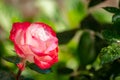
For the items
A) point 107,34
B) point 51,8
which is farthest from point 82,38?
point 51,8

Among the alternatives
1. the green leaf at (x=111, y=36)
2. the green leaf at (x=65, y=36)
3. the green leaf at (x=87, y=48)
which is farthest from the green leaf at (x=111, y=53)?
the green leaf at (x=87, y=48)

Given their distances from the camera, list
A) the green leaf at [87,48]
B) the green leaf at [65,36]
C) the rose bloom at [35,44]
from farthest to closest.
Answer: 1. the green leaf at [87,48]
2. the green leaf at [65,36]
3. the rose bloom at [35,44]

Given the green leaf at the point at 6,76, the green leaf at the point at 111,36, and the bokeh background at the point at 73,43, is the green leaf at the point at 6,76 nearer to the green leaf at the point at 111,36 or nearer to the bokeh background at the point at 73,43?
the bokeh background at the point at 73,43

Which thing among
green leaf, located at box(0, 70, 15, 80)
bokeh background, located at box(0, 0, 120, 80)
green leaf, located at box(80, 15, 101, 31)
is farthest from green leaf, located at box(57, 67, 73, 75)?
green leaf, located at box(0, 70, 15, 80)

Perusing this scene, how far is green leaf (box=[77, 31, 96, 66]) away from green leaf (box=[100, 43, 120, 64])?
1.47ft

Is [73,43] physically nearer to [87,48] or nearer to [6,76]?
[87,48]

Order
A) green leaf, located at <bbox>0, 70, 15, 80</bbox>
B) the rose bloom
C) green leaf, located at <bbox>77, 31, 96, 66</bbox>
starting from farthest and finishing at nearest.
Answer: green leaf, located at <bbox>77, 31, 96, 66</bbox> < green leaf, located at <bbox>0, 70, 15, 80</bbox> < the rose bloom

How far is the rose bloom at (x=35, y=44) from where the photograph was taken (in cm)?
69

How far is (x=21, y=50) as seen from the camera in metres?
0.71

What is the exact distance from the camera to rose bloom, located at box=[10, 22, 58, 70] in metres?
0.69

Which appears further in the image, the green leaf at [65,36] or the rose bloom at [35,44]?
the green leaf at [65,36]

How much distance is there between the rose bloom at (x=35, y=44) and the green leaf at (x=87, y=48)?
0.49 metres

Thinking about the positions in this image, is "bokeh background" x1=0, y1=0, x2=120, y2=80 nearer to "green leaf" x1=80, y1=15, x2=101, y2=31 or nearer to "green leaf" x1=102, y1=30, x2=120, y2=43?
"green leaf" x1=80, y1=15, x2=101, y2=31

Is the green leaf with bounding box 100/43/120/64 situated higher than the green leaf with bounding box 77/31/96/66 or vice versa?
the green leaf with bounding box 77/31/96/66
